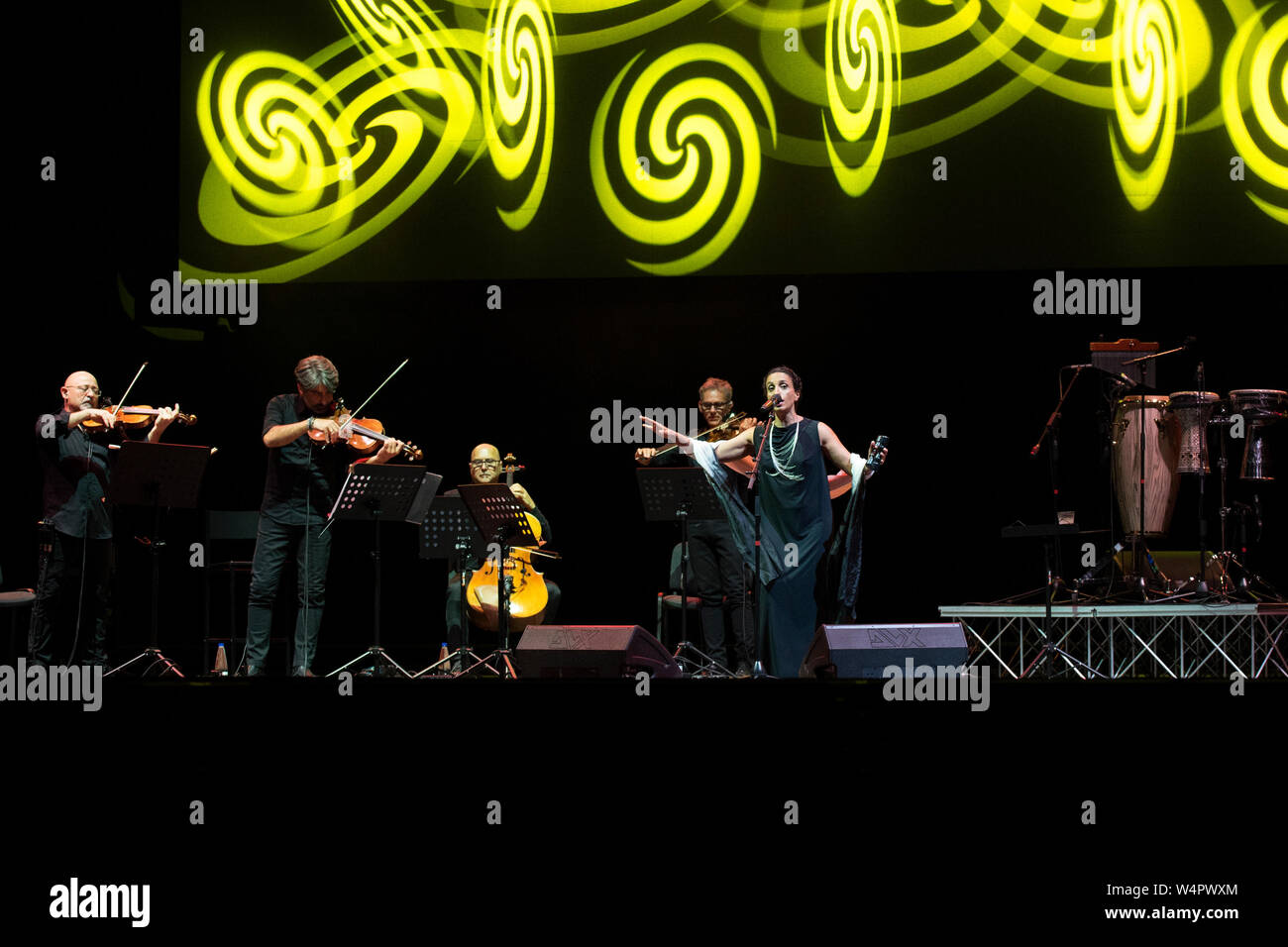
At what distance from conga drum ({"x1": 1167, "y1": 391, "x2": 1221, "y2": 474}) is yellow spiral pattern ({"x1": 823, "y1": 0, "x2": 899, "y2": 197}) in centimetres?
216

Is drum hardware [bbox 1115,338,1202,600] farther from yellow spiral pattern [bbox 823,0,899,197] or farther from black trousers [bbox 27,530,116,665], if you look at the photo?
black trousers [bbox 27,530,116,665]

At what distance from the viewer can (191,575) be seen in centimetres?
855

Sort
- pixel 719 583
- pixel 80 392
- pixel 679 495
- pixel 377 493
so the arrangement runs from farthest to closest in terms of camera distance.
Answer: pixel 719 583 < pixel 80 392 < pixel 679 495 < pixel 377 493

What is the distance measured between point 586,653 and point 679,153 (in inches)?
152

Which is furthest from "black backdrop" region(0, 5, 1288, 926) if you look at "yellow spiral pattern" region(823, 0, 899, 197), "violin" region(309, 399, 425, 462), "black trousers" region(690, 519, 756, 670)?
"violin" region(309, 399, 425, 462)

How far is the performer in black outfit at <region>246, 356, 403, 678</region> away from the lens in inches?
239

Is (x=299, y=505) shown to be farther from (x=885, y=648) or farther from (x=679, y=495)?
(x=885, y=648)

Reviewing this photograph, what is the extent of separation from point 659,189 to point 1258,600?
405 cm

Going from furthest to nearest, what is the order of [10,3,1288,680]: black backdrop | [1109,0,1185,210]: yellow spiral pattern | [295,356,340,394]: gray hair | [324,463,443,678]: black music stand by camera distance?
[10,3,1288,680]: black backdrop
[1109,0,1185,210]: yellow spiral pattern
[295,356,340,394]: gray hair
[324,463,443,678]: black music stand

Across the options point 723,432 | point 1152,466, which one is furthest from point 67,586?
point 1152,466

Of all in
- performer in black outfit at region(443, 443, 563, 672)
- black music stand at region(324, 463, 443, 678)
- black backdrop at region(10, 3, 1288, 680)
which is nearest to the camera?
black music stand at region(324, 463, 443, 678)

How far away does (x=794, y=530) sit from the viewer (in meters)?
→ 6.04
